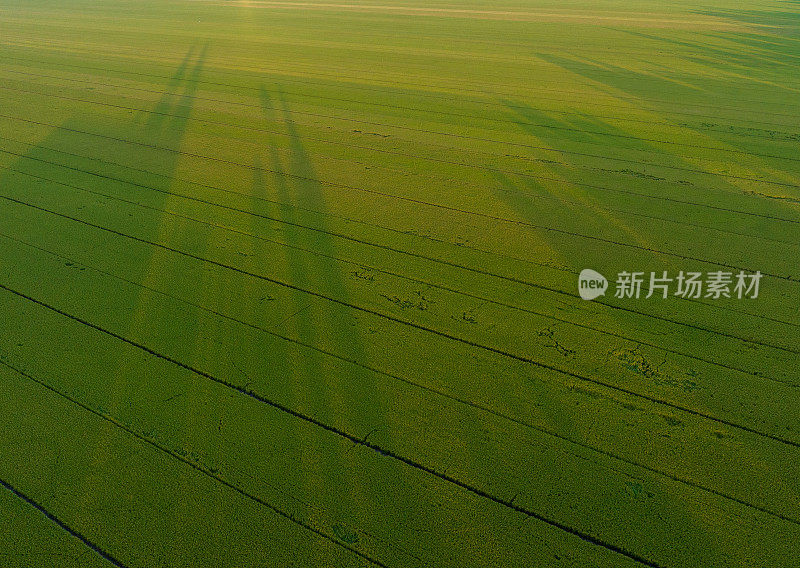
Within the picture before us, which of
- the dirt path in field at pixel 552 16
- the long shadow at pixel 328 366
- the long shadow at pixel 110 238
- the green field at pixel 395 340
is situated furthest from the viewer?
the dirt path in field at pixel 552 16

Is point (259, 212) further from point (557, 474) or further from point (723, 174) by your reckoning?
point (723, 174)

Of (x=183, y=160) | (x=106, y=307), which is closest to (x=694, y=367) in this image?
(x=106, y=307)

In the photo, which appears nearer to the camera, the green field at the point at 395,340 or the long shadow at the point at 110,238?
the green field at the point at 395,340

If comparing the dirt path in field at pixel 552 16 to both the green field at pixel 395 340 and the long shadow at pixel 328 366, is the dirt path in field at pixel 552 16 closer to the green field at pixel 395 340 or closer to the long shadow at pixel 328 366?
the green field at pixel 395 340

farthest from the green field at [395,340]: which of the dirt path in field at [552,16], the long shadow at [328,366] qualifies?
the dirt path in field at [552,16]

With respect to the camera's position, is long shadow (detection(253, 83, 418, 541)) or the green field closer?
the green field

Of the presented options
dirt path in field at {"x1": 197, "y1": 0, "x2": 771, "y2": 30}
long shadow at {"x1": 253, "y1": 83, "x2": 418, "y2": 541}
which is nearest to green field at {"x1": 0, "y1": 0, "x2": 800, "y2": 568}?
long shadow at {"x1": 253, "y1": 83, "x2": 418, "y2": 541}

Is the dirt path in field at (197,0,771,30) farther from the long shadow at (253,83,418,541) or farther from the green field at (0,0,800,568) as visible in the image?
the long shadow at (253,83,418,541)
